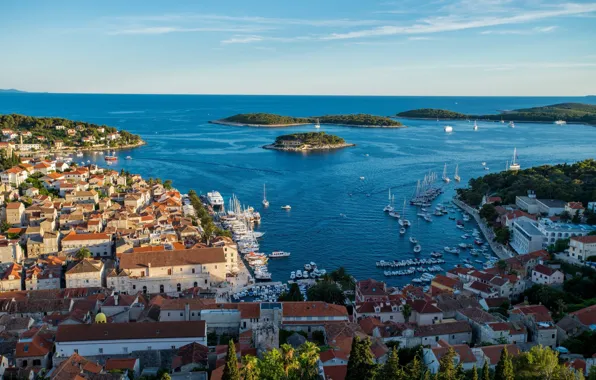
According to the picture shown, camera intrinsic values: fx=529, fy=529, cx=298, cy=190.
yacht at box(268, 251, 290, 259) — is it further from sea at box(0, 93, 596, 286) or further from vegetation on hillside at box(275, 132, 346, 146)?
vegetation on hillside at box(275, 132, 346, 146)

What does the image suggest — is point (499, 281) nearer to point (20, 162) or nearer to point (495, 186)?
point (495, 186)

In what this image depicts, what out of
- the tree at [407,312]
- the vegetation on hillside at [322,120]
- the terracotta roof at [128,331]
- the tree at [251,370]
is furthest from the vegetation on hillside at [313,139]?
the tree at [251,370]

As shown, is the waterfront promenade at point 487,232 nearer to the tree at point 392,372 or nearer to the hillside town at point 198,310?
the hillside town at point 198,310

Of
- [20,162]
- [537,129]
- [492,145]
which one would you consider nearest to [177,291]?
[20,162]

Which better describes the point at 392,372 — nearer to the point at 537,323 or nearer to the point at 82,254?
the point at 537,323

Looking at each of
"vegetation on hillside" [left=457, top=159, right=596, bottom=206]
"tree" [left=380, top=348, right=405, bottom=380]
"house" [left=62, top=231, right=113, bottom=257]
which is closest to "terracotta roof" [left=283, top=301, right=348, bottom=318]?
"tree" [left=380, top=348, right=405, bottom=380]

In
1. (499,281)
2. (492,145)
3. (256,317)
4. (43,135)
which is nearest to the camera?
(256,317)
